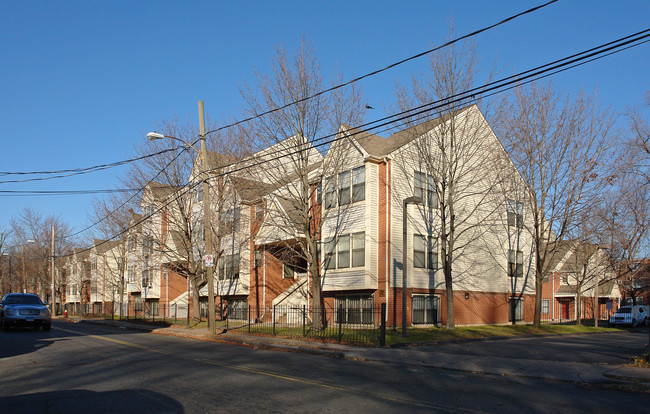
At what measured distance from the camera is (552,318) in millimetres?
43719

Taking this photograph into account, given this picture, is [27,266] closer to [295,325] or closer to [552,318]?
[295,325]

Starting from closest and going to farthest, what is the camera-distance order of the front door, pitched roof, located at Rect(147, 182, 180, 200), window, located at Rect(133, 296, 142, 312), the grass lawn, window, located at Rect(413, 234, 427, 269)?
1. the grass lawn
2. window, located at Rect(413, 234, 427, 269)
3. pitched roof, located at Rect(147, 182, 180, 200)
4. the front door
5. window, located at Rect(133, 296, 142, 312)

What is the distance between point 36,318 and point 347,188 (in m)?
16.0

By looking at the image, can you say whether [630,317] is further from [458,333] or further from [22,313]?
[22,313]

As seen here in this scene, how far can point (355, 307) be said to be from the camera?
2683 cm

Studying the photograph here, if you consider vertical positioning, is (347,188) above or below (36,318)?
above

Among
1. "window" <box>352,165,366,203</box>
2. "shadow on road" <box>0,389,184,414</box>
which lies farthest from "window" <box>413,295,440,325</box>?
"shadow on road" <box>0,389,184,414</box>

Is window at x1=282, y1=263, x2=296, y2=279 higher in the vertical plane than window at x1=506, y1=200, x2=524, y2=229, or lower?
lower

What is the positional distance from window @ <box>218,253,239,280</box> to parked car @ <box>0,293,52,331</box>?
1181 cm

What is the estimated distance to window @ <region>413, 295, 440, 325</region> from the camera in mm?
26297

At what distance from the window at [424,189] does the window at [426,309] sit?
4.76m

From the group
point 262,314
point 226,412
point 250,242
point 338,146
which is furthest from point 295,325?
point 226,412

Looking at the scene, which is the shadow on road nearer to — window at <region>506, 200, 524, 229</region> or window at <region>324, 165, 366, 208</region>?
window at <region>324, 165, 366, 208</region>

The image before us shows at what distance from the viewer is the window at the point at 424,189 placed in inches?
1061
